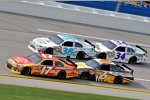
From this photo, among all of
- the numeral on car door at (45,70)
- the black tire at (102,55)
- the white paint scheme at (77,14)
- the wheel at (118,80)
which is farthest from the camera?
the white paint scheme at (77,14)

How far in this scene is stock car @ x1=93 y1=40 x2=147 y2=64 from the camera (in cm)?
3219

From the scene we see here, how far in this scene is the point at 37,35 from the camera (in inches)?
1409

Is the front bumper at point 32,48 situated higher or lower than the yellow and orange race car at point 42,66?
higher

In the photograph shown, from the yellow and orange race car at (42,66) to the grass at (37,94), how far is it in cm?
269

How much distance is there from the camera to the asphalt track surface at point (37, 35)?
93.7 feet

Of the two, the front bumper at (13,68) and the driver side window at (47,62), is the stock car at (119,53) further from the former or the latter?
the front bumper at (13,68)

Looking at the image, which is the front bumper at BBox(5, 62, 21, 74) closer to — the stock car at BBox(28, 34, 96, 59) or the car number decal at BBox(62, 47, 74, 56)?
the stock car at BBox(28, 34, 96, 59)

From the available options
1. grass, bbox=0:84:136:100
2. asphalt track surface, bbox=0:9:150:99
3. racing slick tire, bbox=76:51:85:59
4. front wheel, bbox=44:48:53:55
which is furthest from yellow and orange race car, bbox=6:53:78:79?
racing slick tire, bbox=76:51:85:59

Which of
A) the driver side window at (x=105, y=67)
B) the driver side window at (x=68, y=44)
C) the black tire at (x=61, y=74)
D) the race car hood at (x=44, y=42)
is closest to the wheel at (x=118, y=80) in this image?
the driver side window at (x=105, y=67)

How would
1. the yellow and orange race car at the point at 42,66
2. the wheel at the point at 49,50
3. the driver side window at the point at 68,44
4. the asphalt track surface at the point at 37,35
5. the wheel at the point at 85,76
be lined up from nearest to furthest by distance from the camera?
the yellow and orange race car at the point at 42,66
the wheel at the point at 85,76
the asphalt track surface at the point at 37,35
the wheel at the point at 49,50
the driver side window at the point at 68,44

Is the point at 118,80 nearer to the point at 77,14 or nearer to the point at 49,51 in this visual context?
the point at 49,51

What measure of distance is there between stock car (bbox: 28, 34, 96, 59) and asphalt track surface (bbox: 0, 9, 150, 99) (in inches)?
33.6

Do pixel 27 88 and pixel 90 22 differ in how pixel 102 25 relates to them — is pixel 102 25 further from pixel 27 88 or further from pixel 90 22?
pixel 27 88

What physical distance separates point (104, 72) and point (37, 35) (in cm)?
904
